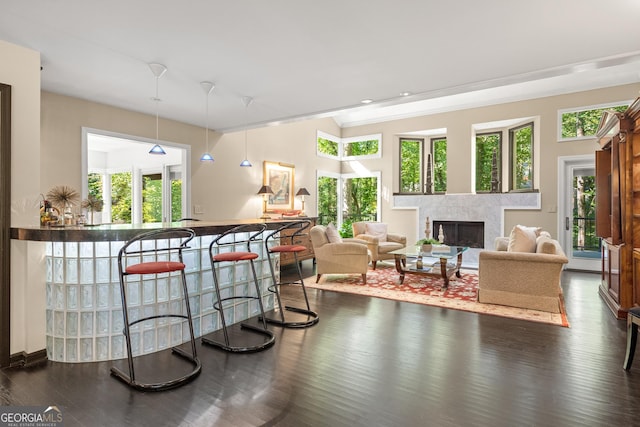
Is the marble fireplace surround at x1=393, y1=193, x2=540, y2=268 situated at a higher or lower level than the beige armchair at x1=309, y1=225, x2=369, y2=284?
higher

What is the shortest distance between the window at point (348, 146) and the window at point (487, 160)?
228 cm

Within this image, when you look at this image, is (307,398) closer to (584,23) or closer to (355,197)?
(584,23)

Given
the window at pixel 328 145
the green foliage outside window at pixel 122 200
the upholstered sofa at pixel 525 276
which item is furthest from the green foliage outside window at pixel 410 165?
the green foliage outside window at pixel 122 200

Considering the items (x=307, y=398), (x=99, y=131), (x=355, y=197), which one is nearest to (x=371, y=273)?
(x=355, y=197)

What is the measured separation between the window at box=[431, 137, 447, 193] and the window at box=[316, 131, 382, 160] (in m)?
1.31

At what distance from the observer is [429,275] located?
5.39 meters

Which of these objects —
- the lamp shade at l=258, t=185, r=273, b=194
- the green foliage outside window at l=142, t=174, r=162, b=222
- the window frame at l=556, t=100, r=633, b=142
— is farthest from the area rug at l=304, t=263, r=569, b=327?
the green foliage outside window at l=142, t=174, r=162, b=222

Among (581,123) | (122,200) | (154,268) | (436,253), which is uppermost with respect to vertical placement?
(581,123)

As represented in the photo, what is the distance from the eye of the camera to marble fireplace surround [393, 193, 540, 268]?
7.21 metres

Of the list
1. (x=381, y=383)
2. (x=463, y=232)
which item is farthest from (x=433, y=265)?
(x=381, y=383)

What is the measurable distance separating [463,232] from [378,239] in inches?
89.3

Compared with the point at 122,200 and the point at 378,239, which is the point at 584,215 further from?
the point at 122,200

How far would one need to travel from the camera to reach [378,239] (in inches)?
270

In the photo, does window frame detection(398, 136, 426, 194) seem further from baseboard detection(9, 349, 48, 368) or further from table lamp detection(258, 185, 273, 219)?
baseboard detection(9, 349, 48, 368)
